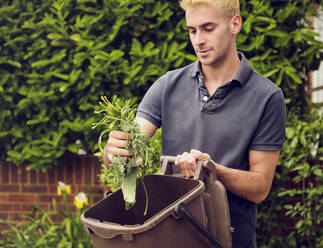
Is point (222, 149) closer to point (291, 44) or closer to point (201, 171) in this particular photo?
point (201, 171)

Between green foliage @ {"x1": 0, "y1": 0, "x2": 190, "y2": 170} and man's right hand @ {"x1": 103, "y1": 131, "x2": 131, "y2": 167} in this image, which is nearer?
man's right hand @ {"x1": 103, "y1": 131, "x2": 131, "y2": 167}

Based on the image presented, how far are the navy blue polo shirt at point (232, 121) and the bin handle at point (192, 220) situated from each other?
0.45m

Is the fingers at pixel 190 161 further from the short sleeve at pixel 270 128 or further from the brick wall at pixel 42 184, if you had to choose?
the brick wall at pixel 42 184

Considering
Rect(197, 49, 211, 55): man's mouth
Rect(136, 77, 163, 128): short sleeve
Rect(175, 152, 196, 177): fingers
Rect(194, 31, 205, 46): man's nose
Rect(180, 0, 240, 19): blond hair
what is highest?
Rect(180, 0, 240, 19): blond hair

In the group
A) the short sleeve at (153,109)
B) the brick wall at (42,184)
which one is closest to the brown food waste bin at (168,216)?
the short sleeve at (153,109)

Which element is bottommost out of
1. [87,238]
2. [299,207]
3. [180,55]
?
[87,238]

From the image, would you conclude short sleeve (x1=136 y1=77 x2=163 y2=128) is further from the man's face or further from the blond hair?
the blond hair

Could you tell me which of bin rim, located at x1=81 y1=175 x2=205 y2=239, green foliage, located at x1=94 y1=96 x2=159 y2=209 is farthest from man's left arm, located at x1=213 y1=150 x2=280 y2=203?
green foliage, located at x1=94 y1=96 x2=159 y2=209

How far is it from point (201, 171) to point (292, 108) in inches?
91.3

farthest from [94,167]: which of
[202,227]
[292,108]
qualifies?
[202,227]

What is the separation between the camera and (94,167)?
4.70 meters

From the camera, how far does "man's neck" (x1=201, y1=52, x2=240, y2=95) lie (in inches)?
93.0

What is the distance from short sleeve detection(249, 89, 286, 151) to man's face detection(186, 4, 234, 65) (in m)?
0.30

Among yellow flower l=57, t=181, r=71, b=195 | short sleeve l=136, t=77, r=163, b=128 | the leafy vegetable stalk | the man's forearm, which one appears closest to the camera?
the leafy vegetable stalk
